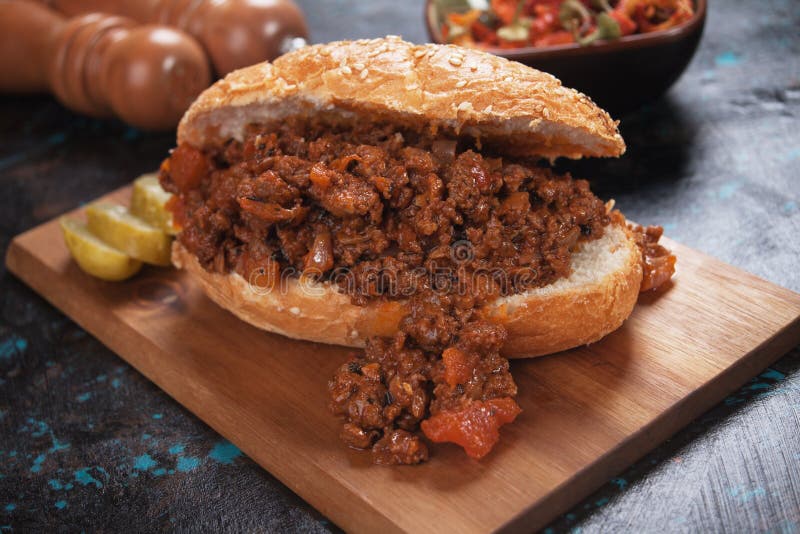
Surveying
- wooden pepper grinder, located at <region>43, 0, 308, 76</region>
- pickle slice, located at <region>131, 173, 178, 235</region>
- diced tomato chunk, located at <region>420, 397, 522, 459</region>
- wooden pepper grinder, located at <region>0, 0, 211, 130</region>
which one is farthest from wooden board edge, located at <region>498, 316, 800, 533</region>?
wooden pepper grinder, located at <region>0, 0, 211, 130</region>

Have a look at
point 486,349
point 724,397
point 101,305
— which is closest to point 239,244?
point 101,305

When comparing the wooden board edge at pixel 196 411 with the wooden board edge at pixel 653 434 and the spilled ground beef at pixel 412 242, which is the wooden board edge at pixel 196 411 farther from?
the wooden board edge at pixel 653 434

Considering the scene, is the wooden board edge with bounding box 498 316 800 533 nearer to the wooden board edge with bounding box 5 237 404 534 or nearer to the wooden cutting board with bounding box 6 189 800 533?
the wooden cutting board with bounding box 6 189 800 533

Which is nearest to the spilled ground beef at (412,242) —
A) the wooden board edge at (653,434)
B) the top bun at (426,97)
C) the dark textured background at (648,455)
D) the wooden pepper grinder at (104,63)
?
the top bun at (426,97)

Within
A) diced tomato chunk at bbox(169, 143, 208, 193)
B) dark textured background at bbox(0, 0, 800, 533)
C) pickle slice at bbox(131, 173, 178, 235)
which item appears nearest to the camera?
dark textured background at bbox(0, 0, 800, 533)

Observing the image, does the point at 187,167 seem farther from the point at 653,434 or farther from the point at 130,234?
the point at 653,434

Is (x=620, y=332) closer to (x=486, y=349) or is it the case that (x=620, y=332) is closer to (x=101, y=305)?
(x=486, y=349)

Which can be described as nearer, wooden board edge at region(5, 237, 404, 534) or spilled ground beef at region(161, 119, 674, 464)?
wooden board edge at region(5, 237, 404, 534)
